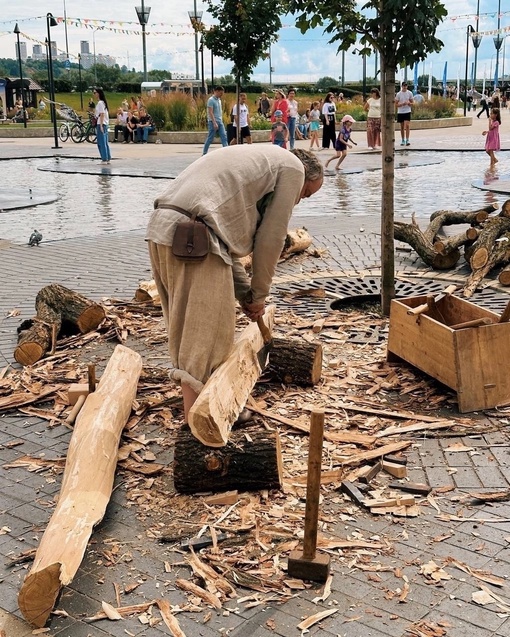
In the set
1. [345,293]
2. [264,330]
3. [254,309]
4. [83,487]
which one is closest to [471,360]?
[264,330]

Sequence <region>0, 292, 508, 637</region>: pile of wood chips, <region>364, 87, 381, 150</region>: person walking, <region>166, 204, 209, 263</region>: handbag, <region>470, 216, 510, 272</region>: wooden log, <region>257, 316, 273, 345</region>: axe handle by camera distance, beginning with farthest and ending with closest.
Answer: <region>364, 87, 381, 150</region>: person walking < <region>470, 216, 510, 272</region>: wooden log < <region>257, 316, 273, 345</region>: axe handle < <region>166, 204, 209, 263</region>: handbag < <region>0, 292, 508, 637</region>: pile of wood chips

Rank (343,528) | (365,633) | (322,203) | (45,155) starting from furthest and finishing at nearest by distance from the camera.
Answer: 1. (45,155)
2. (322,203)
3. (343,528)
4. (365,633)

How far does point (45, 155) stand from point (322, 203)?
1510cm

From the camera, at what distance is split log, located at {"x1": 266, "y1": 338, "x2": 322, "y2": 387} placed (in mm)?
5297

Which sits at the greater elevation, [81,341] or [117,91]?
[117,91]

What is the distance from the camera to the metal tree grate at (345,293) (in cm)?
731

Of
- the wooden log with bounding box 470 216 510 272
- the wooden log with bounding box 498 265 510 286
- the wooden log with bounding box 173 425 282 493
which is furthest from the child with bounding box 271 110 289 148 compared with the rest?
the wooden log with bounding box 173 425 282 493

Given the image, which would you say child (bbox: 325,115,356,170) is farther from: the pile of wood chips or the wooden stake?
the wooden stake

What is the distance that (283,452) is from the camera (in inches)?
174

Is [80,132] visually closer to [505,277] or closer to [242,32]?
[242,32]

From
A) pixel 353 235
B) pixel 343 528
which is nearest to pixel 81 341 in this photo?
pixel 343 528

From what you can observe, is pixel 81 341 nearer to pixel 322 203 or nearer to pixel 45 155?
pixel 322 203

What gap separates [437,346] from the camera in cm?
505

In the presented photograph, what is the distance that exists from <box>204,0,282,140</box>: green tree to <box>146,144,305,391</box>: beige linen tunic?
1952 cm
